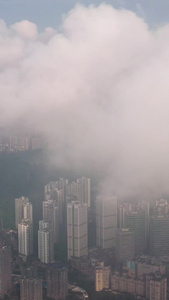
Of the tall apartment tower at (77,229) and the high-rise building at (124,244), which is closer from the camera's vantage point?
the high-rise building at (124,244)

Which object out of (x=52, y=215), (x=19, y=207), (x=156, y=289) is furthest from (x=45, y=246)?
(x=156, y=289)

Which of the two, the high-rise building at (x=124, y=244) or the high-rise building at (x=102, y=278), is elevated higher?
the high-rise building at (x=124, y=244)

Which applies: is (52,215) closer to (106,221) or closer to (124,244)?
(106,221)

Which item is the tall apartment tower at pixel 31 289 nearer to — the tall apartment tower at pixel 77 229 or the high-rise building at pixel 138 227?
the tall apartment tower at pixel 77 229

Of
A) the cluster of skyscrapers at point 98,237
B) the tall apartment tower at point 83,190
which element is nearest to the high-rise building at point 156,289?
the cluster of skyscrapers at point 98,237

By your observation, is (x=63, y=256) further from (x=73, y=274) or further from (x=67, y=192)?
(x=67, y=192)

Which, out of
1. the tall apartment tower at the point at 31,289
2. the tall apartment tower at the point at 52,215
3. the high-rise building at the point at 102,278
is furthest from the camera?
the tall apartment tower at the point at 52,215

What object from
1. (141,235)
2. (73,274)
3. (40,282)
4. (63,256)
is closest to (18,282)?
(40,282)

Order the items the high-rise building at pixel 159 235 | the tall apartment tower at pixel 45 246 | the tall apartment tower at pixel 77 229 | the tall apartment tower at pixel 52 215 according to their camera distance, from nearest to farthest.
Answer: the high-rise building at pixel 159 235
the tall apartment tower at pixel 45 246
the tall apartment tower at pixel 77 229
the tall apartment tower at pixel 52 215
